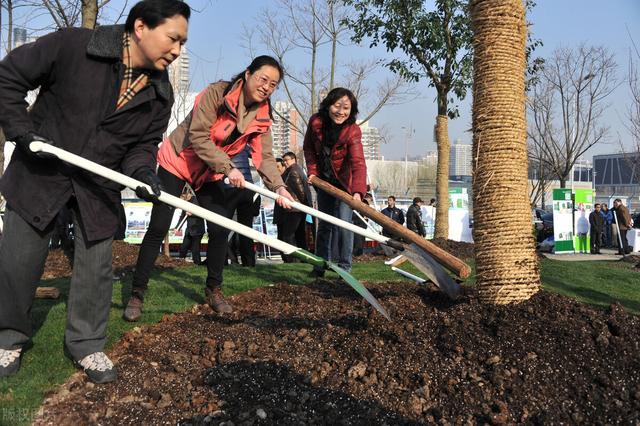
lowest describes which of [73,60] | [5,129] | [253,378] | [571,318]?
[253,378]

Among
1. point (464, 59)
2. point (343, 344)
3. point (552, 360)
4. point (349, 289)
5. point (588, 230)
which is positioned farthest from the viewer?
point (588, 230)

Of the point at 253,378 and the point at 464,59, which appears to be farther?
the point at 464,59

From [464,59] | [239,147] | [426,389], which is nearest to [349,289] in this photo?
[239,147]

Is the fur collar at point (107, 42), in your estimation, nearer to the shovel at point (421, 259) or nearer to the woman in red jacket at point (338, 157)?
the shovel at point (421, 259)

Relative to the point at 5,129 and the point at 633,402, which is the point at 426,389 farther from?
the point at 5,129

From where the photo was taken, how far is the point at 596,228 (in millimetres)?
19766

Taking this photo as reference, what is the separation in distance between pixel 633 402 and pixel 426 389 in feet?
2.99

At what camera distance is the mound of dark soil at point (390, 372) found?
2729 millimetres

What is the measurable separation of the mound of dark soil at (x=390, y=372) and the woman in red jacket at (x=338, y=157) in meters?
2.10

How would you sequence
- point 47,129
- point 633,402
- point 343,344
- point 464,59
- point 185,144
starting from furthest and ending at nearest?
point 464,59
point 185,144
point 343,344
point 47,129
point 633,402

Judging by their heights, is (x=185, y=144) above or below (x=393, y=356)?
above

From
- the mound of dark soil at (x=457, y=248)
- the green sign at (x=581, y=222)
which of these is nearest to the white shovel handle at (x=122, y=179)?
the mound of dark soil at (x=457, y=248)

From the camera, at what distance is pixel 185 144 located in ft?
15.2

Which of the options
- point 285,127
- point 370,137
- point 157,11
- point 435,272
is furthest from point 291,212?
point 370,137
